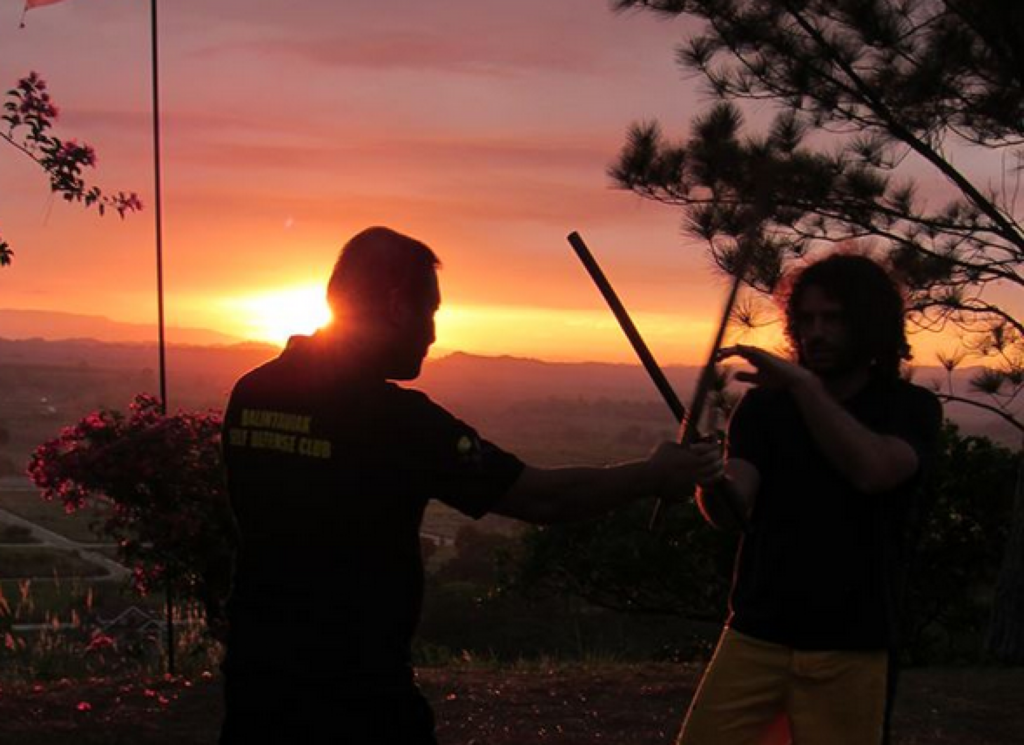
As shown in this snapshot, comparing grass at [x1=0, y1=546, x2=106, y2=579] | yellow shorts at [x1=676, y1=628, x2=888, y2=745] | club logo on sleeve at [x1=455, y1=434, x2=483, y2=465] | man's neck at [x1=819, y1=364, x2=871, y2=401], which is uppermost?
man's neck at [x1=819, y1=364, x2=871, y2=401]

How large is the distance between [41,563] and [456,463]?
45864 millimetres

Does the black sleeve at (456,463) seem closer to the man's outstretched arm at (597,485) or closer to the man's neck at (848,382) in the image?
the man's outstretched arm at (597,485)

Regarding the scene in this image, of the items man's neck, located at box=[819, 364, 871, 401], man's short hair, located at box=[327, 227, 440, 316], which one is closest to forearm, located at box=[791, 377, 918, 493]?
man's neck, located at box=[819, 364, 871, 401]

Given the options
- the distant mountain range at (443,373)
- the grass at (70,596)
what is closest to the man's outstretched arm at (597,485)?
the grass at (70,596)

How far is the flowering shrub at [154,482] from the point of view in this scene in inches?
297

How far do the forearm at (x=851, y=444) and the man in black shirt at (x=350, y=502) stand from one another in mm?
617

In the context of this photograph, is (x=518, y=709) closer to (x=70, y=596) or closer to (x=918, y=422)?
(x=918, y=422)

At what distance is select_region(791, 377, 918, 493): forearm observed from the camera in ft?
9.16

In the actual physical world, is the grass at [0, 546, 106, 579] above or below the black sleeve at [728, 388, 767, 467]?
below

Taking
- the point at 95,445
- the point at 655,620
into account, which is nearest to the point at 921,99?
the point at 95,445

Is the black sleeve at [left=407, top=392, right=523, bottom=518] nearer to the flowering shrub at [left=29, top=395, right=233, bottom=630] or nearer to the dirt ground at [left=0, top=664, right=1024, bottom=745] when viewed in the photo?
the dirt ground at [left=0, top=664, right=1024, bottom=745]

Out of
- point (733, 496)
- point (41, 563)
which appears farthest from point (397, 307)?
point (41, 563)

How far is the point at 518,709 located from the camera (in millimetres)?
6645

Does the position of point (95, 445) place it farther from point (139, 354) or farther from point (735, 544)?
point (139, 354)
